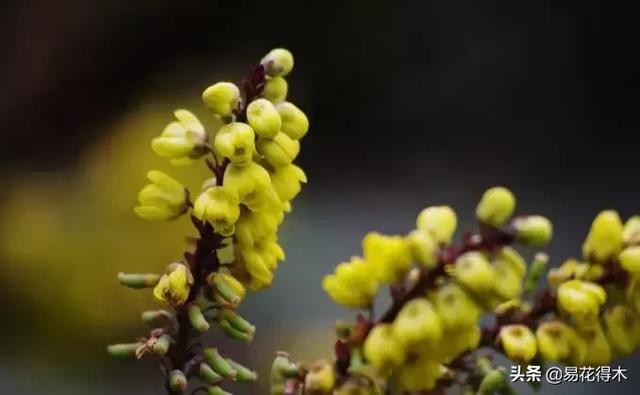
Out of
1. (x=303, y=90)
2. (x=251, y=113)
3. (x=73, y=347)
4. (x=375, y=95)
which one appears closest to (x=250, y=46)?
(x=303, y=90)

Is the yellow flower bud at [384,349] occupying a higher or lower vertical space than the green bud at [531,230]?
lower

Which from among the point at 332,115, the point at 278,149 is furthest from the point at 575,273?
the point at 332,115

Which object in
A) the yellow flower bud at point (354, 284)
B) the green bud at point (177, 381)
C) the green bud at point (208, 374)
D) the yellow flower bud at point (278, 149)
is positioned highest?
the yellow flower bud at point (278, 149)

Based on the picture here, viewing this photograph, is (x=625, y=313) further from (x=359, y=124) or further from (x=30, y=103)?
(x=359, y=124)

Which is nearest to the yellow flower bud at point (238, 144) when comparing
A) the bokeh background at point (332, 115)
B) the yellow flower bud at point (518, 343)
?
the yellow flower bud at point (518, 343)

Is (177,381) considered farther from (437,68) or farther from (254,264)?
(437,68)

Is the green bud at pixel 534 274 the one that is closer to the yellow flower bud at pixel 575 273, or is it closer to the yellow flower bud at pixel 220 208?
the yellow flower bud at pixel 575 273

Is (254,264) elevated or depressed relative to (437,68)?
depressed
